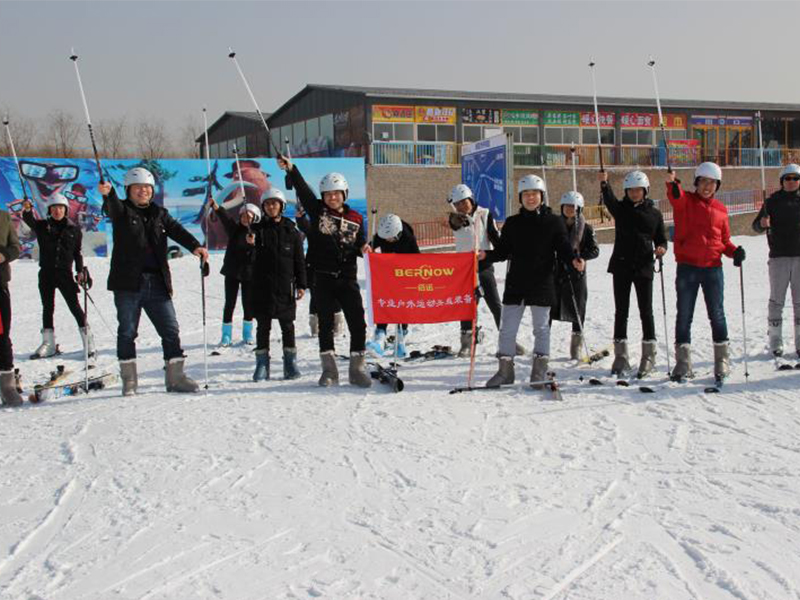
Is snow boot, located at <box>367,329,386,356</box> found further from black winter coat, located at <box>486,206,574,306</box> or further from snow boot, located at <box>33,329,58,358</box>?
snow boot, located at <box>33,329,58,358</box>

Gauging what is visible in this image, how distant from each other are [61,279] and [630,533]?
326 inches

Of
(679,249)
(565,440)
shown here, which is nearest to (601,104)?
(679,249)

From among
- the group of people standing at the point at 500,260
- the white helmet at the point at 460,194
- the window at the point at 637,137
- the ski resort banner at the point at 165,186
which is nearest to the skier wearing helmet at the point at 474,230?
the white helmet at the point at 460,194

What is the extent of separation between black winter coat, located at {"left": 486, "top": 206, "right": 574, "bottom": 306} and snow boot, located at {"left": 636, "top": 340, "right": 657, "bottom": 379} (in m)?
1.28

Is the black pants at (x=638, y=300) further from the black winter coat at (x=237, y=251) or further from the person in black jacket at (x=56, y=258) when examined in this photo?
the person in black jacket at (x=56, y=258)

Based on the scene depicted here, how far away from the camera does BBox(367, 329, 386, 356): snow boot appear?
9.38m

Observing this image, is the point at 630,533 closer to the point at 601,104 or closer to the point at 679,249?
the point at 679,249

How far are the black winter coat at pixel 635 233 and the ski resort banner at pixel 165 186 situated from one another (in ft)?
57.9

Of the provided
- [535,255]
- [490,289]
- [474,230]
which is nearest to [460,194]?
[474,230]

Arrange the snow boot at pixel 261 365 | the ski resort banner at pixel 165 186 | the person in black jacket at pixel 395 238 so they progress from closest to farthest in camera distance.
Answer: the snow boot at pixel 261 365 < the person in black jacket at pixel 395 238 < the ski resort banner at pixel 165 186

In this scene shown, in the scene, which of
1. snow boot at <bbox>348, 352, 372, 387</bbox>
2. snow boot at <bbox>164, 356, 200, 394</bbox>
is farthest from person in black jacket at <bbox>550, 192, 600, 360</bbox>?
snow boot at <bbox>164, 356, 200, 394</bbox>

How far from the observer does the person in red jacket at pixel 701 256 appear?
23.9 feet

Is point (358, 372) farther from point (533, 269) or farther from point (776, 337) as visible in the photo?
point (776, 337)

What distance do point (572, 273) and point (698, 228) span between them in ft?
5.19
